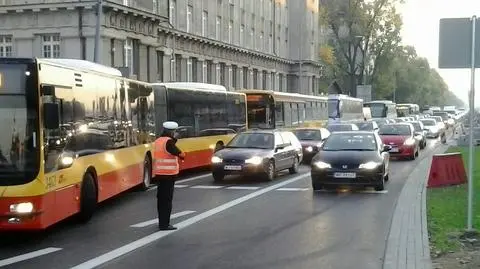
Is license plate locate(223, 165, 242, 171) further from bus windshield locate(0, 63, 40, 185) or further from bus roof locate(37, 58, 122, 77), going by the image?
bus windshield locate(0, 63, 40, 185)

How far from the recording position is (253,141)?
2189 centimetres

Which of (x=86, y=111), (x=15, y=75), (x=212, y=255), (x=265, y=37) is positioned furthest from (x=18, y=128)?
(x=265, y=37)

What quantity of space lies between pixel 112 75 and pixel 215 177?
6546mm

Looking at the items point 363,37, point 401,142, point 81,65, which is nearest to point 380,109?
point 363,37

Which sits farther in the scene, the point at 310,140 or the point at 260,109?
the point at 260,109

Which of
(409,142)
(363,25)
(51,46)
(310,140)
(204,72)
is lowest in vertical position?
(409,142)

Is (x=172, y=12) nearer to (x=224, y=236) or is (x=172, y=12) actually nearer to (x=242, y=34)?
(x=242, y=34)

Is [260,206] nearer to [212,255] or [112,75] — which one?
[112,75]

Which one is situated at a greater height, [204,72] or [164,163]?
[204,72]

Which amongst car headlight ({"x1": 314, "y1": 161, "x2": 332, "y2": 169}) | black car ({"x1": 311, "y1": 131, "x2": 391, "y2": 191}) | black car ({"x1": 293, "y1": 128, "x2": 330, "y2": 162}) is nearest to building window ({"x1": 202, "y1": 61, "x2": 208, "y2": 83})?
black car ({"x1": 293, "y1": 128, "x2": 330, "y2": 162})

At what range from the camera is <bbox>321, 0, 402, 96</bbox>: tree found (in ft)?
255

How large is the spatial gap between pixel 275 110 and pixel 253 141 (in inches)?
501

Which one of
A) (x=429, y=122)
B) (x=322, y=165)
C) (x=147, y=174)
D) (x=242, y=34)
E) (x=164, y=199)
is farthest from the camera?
(x=242, y=34)

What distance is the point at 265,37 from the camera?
250 feet
